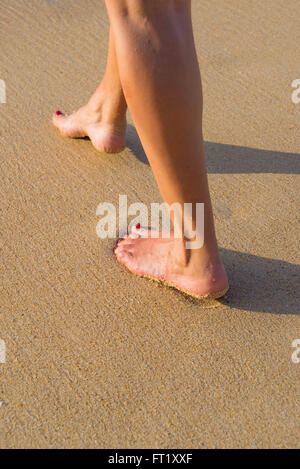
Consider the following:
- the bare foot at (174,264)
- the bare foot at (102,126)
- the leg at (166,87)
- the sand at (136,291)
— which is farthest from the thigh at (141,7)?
the bare foot at (102,126)

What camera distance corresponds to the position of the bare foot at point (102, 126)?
7.38 feet

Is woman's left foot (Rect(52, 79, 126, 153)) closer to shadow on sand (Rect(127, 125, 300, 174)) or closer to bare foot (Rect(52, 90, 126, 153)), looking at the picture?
bare foot (Rect(52, 90, 126, 153))

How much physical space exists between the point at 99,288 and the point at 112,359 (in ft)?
0.89

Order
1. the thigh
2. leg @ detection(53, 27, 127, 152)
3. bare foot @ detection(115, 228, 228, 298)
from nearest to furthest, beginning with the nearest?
the thigh
bare foot @ detection(115, 228, 228, 298)
leg @ detection(53, 27, 127, 152)

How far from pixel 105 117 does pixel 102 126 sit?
0.04 meters

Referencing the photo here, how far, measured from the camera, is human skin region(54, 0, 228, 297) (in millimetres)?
1349

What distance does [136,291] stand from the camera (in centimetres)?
176

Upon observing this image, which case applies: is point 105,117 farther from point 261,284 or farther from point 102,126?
point 261,284

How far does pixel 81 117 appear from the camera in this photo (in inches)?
91.9

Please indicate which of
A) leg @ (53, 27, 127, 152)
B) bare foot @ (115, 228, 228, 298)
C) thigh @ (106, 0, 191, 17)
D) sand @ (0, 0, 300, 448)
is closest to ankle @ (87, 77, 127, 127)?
leg @ (53, 27, 127, 152)

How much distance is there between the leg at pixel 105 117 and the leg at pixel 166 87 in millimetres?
782

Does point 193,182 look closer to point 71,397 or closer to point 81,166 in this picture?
point 71,397

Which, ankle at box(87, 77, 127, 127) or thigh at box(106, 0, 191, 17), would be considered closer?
thigh at box(106, 0, 191, 17)

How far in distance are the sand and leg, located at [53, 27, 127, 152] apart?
6 cm
